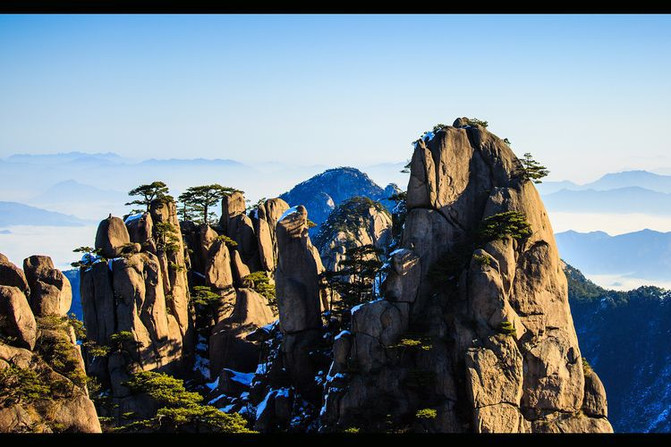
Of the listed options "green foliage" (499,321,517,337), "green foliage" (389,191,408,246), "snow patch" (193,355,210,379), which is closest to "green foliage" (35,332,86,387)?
"snow patch" (193,355,210,379)

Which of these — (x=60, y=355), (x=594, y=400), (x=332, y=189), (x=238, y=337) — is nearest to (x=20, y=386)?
(x=60, y=355)

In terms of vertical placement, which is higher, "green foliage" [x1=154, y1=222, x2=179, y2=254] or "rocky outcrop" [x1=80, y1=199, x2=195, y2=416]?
"green foliage" [x1=154, y1=222, x2=179, y2=254]

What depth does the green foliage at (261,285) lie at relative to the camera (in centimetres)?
4853

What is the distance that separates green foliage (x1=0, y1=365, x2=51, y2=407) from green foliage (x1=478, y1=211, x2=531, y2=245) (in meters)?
22.0

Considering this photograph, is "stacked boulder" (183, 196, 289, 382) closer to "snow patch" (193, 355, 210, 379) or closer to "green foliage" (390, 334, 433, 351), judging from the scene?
"snow patch" (193, 355, 210, 379)

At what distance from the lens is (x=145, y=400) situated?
39.8m

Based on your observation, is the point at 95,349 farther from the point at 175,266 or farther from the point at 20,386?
the point at 20,386

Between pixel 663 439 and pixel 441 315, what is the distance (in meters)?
31.7

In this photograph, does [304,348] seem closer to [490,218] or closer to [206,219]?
[490,218]

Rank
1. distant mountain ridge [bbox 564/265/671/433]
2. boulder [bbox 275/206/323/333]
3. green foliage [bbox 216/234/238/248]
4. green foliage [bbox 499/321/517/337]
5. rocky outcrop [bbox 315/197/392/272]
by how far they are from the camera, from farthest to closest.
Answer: rocky outcrop [bbox 315/197/392/272]
distant mountain ridge [bbox 564/265/671/433]
green foliage [bbox 216/234/238/248]
boulder [bbox 275/206/323/333]
green foliage [bbox 499/321/517/337]

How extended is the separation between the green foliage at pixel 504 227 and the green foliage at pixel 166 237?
21.2 m

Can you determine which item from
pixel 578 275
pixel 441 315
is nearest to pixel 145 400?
pixel 441 315

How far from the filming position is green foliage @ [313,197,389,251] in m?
87.6

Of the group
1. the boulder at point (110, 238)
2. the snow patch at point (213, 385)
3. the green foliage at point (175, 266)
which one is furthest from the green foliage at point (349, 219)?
the boulder at point (110, 238)
